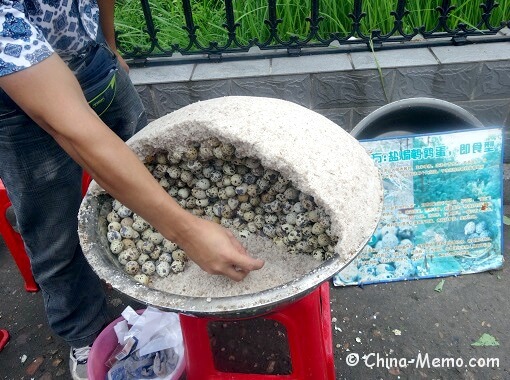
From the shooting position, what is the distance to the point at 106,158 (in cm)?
103

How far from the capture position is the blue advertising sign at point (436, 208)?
A: 2.15 m

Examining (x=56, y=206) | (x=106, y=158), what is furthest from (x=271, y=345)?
(x=106, y=158)

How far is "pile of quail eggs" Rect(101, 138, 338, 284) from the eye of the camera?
1289 mm

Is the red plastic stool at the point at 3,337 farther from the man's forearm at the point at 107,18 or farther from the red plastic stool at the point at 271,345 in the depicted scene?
the man's forearm at the point at 107,18

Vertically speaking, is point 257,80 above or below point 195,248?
above

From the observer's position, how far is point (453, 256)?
2332 mm

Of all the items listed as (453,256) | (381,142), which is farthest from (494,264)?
(381,142)

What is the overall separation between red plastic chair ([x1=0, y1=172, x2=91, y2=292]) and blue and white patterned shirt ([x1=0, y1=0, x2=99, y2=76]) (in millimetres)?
756

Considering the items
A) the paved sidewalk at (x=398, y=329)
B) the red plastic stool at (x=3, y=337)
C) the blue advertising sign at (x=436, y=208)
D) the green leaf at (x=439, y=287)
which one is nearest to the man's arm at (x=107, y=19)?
the blue advertising sign at (x=436, y=208)

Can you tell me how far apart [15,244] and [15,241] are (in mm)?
18

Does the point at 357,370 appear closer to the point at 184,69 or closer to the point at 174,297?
the point at 174,297

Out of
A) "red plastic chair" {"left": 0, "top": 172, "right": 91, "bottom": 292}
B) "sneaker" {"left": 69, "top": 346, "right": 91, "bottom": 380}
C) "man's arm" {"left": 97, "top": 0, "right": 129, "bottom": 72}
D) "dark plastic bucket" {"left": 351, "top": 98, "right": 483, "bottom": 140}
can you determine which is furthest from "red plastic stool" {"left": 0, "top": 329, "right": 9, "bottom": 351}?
"dark plastic bucket" {"left": 351, "top": 98, "right": 483, "bottom": 140}

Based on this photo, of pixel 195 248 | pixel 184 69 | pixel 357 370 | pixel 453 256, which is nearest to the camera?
pixel 195 248

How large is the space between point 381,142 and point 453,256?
2.42ft
